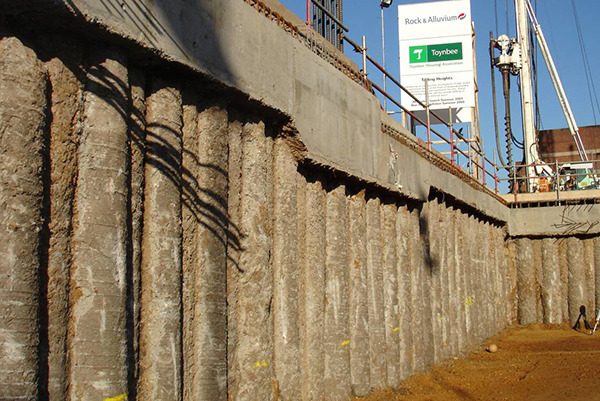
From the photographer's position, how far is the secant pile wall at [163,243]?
4.41 m

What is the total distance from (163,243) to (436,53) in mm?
22157

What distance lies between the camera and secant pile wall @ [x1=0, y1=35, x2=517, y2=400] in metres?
4.41

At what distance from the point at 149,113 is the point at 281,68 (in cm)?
217

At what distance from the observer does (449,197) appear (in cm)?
1410

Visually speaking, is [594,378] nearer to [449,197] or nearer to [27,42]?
[449,197]

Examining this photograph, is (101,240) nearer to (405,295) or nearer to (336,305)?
(336,305)

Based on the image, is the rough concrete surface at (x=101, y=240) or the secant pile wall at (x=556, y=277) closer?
the rough concrete surface at (x=101, y=240)

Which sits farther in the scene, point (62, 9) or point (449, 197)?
point (449, 197)

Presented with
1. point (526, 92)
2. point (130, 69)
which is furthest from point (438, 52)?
point (130, 69)

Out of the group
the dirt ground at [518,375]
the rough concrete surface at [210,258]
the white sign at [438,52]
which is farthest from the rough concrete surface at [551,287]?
the rough concrete surface at [210,258]

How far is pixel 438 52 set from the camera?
2600 cm

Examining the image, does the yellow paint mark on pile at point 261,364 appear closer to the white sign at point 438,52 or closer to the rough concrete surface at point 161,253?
the rough concrete surface at point 161,253

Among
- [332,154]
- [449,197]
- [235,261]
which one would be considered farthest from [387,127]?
[235,261]

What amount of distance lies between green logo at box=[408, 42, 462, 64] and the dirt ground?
39.9ft
